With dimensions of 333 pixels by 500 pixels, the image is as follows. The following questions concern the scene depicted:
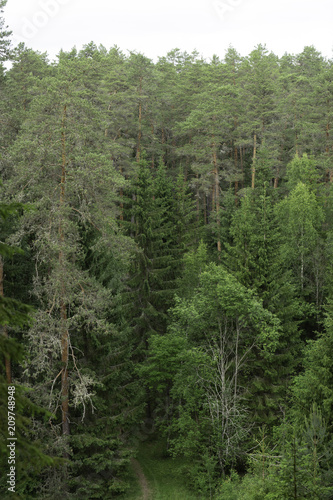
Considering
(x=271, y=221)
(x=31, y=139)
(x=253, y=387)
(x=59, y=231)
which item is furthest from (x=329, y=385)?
(x=31, y=139)

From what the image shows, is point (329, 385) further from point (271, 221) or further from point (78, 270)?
point (78, 270)

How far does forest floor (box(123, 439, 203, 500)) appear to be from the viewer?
20.0 meters

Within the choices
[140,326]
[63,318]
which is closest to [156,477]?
[140,326]

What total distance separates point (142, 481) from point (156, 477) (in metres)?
0.93

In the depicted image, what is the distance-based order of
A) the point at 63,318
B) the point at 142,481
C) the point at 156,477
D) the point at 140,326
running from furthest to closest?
the point at 140,326 → the point at 156,477 → the point at 142,481 → the point at 63,318

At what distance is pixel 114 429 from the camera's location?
19328mm

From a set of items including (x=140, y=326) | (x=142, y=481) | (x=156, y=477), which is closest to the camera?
(x=142, y=481)

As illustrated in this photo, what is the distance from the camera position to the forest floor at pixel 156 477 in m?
20.0

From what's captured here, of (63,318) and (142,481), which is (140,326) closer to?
(142,481)

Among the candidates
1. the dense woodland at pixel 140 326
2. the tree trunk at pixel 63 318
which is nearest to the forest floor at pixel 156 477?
the dense woodland at pixel 140 326

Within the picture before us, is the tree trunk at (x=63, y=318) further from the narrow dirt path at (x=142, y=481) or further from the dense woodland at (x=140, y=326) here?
the narrow dirt path at (x=142, y=481)

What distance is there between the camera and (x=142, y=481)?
2161 cm

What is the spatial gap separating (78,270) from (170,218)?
1939 centimetres

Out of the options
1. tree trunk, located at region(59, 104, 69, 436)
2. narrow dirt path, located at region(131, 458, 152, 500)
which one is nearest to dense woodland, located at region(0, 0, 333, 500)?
tree trunk, located at region(59, 104, 69, 436)
